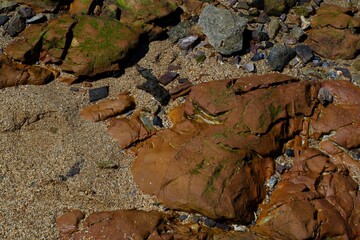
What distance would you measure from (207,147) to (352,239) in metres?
1.72

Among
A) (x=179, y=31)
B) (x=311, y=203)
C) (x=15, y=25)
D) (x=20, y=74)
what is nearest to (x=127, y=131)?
(x=20, y=74)

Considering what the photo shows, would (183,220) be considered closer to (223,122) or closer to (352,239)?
(223,122)

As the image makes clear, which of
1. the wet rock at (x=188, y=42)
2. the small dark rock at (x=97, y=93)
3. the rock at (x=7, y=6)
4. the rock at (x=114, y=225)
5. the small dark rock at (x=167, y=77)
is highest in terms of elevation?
the rock at (x=7, y=6)

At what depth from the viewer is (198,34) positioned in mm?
6453

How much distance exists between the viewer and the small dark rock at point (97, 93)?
18.9ft

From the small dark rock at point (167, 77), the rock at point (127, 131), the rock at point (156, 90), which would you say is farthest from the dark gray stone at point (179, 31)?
the rock at point (127, 131)

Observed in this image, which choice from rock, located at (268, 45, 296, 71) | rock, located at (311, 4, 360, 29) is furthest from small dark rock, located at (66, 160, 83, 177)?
rock, located at (311, 4, 360, 29)

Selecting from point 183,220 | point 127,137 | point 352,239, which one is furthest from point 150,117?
point 352,239

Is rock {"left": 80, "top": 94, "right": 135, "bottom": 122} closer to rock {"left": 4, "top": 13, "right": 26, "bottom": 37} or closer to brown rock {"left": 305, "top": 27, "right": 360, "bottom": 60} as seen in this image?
rock {"left": 4, "top": 13, "right": 26, "bottom": 37}

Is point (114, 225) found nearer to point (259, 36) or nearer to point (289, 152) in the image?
point (289, 152)

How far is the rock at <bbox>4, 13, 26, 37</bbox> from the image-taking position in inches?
246

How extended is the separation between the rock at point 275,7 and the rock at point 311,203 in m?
2.36

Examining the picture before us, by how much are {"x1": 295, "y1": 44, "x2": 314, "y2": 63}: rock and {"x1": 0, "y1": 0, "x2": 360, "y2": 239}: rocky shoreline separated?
0.8 inches

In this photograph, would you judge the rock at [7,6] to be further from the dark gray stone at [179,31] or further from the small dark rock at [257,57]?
the small dark rock at [257,57]
